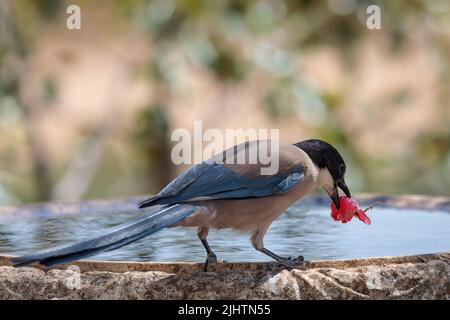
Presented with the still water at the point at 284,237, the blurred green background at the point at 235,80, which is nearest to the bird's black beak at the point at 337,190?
the still water at the point at 284,237

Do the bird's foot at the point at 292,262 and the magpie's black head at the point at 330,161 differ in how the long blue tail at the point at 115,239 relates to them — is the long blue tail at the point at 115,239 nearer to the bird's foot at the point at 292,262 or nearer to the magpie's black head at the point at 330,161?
Answer: the bird's foot at the point at 292,262

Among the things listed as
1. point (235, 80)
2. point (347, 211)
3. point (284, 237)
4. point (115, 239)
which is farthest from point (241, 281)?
point (235, 80)

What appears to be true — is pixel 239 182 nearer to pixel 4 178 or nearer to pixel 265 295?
pixel 265 295

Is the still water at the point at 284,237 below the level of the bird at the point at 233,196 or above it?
below

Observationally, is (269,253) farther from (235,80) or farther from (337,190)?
(235,80)

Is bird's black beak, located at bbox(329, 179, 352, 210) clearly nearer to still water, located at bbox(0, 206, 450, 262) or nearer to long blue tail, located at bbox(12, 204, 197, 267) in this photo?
still water, located at bbox(0, 206, 450, 262)

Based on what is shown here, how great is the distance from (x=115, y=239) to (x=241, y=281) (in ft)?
1.17

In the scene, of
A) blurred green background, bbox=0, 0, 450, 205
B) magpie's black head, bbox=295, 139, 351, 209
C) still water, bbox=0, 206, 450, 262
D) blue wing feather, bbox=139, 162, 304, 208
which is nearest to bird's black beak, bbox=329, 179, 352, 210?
magpie's black head, bbox=295, 139, 351, 209

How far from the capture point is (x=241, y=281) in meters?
2.67

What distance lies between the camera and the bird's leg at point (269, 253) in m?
2.75

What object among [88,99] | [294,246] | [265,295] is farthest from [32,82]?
[88,99]

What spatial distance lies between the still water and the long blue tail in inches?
7.6
